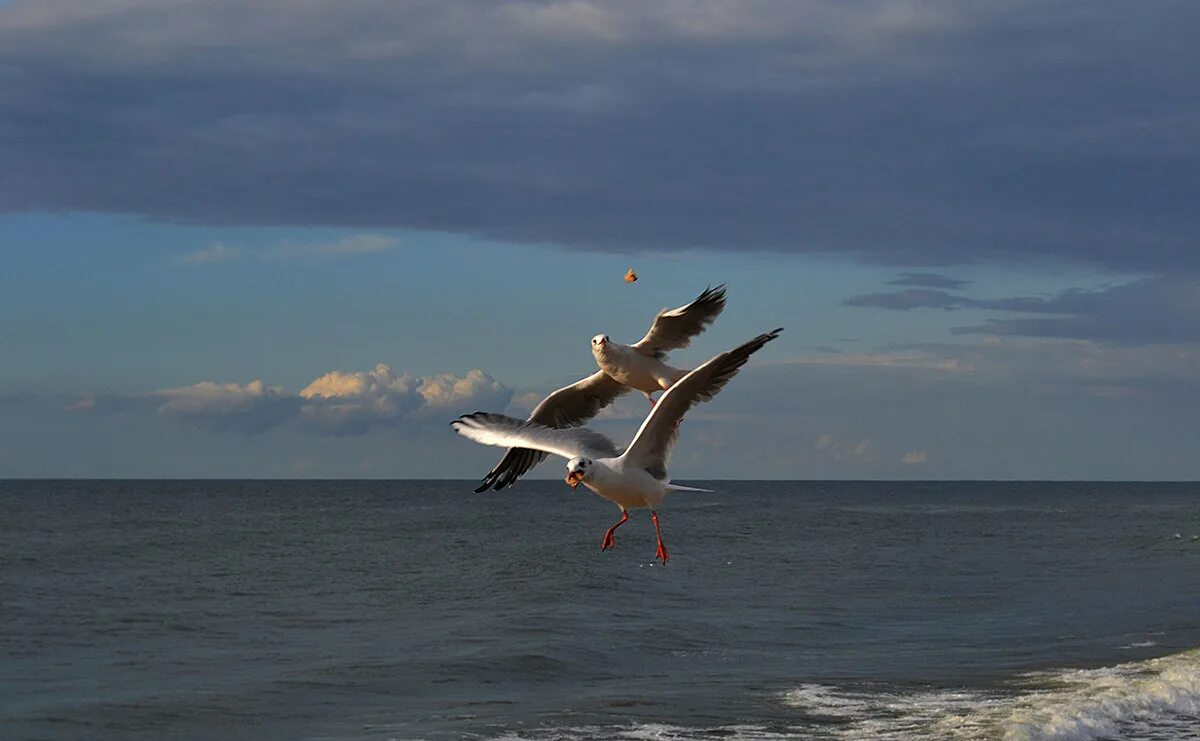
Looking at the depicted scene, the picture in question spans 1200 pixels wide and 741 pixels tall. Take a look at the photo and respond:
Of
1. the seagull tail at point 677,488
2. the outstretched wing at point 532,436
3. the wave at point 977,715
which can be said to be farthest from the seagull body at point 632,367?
the wave at point 977,715

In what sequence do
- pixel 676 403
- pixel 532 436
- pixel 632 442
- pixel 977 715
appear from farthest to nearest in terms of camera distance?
pixel 977 715 → pixel 532 436 → pixel 676 403 → pixel 632 442

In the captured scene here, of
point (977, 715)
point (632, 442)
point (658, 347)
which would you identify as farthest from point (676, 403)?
point (977, 715)

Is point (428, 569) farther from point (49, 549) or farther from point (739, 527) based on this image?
point (739, 527)

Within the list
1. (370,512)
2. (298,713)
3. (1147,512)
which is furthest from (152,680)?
(1147,512)

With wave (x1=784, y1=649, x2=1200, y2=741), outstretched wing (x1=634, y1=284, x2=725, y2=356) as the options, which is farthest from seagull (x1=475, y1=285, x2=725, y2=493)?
wave (x1=784, y1=649, x2=1200, y2=741)

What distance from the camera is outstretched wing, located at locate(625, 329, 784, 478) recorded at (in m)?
13.3

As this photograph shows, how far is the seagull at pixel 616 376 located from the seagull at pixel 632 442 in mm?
1107

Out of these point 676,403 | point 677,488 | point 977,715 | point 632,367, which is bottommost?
point 977,715

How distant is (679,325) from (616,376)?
1.44m

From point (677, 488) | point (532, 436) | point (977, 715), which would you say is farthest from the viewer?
point (977, 715)

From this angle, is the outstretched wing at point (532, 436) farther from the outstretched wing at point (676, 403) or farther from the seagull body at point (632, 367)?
the seagull body at point (632, 367)

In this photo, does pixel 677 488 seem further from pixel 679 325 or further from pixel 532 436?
pixel 679 325

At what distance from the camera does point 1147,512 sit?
114 meters

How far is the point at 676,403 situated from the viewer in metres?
13.8
